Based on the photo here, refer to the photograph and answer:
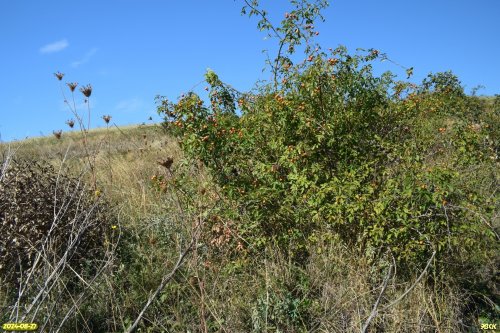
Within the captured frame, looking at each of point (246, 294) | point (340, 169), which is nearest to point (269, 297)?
point (246, 294)

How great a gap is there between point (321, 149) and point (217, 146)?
36.2 inches

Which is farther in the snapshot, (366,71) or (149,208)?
(149,208)

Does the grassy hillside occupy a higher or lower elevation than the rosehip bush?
lower

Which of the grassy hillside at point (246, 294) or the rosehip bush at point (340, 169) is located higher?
the rosehip bush at point (340, 169)

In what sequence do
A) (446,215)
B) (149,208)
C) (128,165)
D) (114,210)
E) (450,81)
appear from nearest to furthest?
(446,215), (114,210), (149,208), (128,165), (450,81)

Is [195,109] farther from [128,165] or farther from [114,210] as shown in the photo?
[128,165]

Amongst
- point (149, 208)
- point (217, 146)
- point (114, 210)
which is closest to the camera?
point (217, 146)

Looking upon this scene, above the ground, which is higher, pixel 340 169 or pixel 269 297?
pixel 340 169

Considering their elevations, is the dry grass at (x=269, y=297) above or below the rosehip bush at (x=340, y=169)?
below

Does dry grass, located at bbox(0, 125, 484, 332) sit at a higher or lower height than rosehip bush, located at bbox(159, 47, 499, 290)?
lower

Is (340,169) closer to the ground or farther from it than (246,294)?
farther from it

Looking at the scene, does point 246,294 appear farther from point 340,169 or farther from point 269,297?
point 340,169

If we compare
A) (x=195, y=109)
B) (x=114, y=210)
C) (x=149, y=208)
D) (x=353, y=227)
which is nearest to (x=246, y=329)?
(x=353, y=227)

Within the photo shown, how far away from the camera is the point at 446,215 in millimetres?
3225
